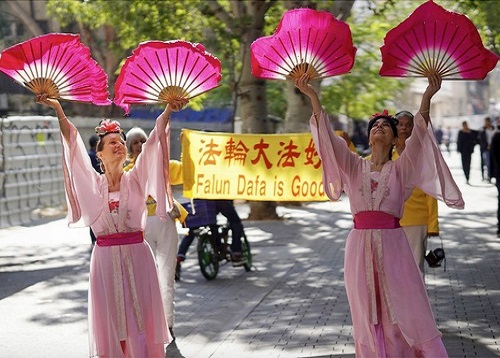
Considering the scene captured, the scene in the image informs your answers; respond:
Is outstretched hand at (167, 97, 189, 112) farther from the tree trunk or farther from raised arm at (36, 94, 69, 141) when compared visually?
the tree trunk

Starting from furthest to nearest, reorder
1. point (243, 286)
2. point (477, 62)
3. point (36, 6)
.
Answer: point (36, 6), point (243, 286), point (477, 62)

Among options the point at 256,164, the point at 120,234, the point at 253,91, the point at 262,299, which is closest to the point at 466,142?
the point at 253,91

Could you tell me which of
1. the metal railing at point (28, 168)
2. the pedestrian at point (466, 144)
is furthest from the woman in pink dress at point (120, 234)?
the pedestrian at point (466, 144)

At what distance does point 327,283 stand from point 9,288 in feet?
12.4

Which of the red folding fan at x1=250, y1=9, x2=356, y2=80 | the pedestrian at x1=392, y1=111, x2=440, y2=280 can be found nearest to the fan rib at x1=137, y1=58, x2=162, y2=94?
the red folding fan at x1=250, y1=9, x2=356, y2=80

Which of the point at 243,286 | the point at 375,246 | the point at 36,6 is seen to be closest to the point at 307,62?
the point at 375,246

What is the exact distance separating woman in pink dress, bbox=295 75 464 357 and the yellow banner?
655cm

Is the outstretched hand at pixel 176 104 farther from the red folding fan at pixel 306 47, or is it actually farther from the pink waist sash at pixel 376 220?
the pink waist sash at pixel 376 220

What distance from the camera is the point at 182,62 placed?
7484 mm

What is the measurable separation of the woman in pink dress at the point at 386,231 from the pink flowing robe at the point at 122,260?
117 cm

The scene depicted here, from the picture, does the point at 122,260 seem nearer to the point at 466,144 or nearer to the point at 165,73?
the point at 165,73

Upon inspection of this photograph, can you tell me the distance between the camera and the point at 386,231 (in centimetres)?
754

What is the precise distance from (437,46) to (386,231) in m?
1.22

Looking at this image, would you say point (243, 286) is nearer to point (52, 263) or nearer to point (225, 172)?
point (225, 172)
